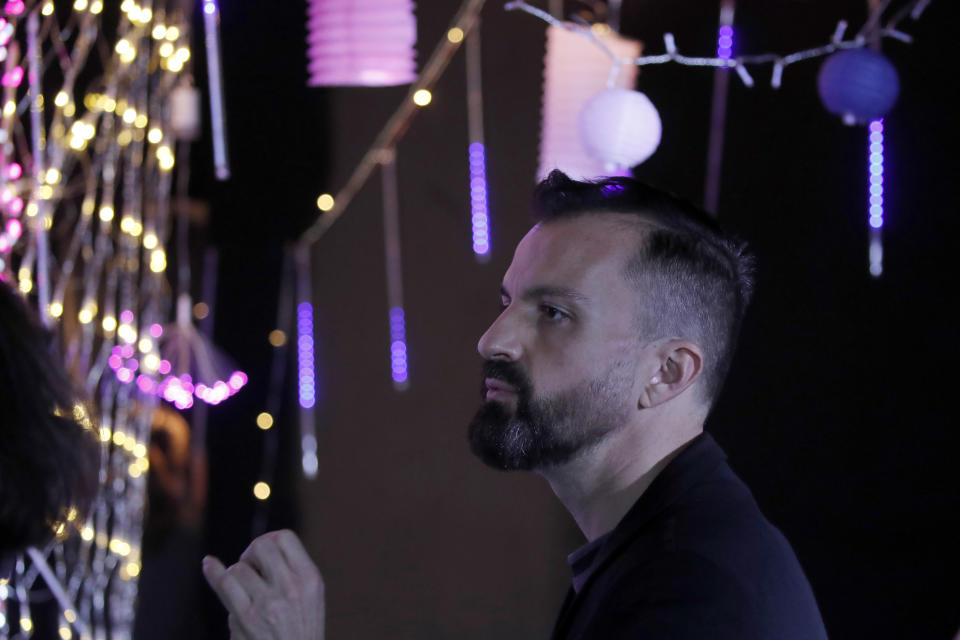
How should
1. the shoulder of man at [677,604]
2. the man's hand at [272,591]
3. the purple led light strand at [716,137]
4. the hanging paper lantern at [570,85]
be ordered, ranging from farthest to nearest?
the purple led light strand at [716,137], the hanging paper lantern at [570,85], the man's hand at [272,591], the shoulder of man at [677,604]

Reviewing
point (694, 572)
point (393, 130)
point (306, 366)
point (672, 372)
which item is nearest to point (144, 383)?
point (306, 366)

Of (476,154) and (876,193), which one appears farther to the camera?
(476,154)

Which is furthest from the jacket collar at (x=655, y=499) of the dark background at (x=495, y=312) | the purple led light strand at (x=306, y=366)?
the purple led light strand at (x=306, y=366)

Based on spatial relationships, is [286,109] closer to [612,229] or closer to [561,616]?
[612,229]

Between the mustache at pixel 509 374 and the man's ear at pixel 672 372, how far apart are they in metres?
0.14

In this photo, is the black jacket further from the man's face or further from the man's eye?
the man's eye

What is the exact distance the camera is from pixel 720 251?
1.49m

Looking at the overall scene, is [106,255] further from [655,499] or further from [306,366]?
[655,499]

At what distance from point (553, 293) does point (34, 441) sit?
24.1 inches

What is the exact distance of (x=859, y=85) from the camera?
234 cm

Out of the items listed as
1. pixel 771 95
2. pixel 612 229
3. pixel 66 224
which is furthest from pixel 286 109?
pixel 612 229

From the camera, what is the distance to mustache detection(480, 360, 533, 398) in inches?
53.7

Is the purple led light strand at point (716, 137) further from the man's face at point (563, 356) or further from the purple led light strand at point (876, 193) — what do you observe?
the man's face at point (563, 356)

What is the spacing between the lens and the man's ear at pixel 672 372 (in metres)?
1.38
